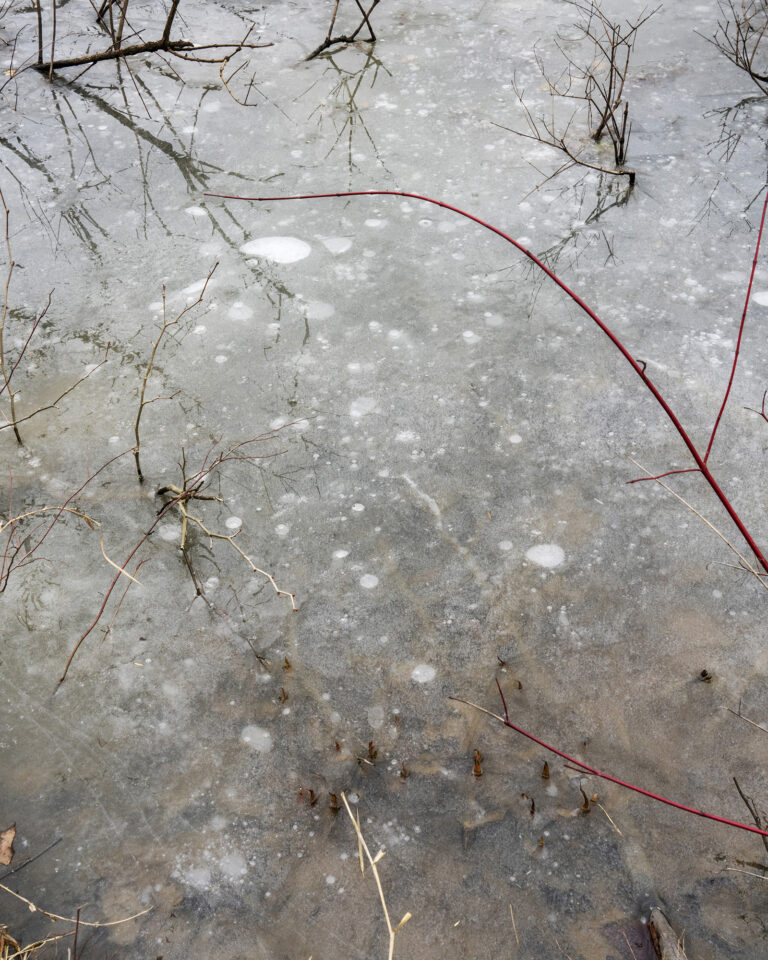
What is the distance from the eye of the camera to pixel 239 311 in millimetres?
3250

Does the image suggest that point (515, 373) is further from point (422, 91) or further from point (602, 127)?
point (422, 91)

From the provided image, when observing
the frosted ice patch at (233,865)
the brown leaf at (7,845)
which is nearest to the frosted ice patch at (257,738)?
the frosted ice patch at (233,865)

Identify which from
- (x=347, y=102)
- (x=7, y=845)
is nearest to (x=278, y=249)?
(x=347, y=102)

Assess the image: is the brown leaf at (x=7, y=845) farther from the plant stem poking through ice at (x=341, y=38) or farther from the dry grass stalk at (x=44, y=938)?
the plant stem poking through ice at (x=341, y=38)

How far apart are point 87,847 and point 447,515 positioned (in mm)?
1342

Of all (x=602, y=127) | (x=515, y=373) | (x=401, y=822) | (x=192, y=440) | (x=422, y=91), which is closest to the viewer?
(x=401, y=822)

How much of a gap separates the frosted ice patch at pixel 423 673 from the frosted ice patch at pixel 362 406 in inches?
39.2

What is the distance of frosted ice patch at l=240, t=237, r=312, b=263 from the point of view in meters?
3.48

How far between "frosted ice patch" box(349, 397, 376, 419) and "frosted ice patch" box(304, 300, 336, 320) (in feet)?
1.60

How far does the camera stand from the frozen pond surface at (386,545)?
72.7 inches

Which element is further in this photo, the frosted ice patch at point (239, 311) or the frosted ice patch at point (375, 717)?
the frosted ice patch at point (239, 311)

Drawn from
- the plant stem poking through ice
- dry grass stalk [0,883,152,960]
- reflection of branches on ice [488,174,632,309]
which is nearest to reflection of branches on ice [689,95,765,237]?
reflection of branches on ice [488,174,632,309]

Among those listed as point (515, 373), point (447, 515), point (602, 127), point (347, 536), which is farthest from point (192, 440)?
point (602, 127)

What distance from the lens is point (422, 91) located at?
4516 millimetres
